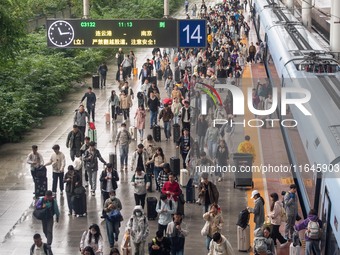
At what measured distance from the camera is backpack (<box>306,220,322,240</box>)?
14844 mm

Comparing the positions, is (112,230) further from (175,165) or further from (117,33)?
(117,33)

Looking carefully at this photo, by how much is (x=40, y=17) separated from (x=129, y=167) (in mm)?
32745

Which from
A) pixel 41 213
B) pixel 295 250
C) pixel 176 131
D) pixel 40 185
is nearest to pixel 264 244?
pixel 295 250

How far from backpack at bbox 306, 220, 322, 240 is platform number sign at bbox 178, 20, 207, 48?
9.77m

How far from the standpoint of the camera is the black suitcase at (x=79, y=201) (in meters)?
19.0

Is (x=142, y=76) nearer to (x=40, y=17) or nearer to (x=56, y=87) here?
(x=56, y=87)

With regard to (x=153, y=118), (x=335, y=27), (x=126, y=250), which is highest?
(x=335, y=27)

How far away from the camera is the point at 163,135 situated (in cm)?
2772

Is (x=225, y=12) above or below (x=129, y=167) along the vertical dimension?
above

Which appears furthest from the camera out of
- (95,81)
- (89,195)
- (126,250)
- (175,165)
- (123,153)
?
(95,81)

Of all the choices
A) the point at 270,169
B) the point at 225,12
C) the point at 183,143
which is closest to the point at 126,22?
the point at 183,143

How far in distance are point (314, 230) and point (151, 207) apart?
4.97m

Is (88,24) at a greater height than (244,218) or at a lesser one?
greater

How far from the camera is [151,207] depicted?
19.0m
